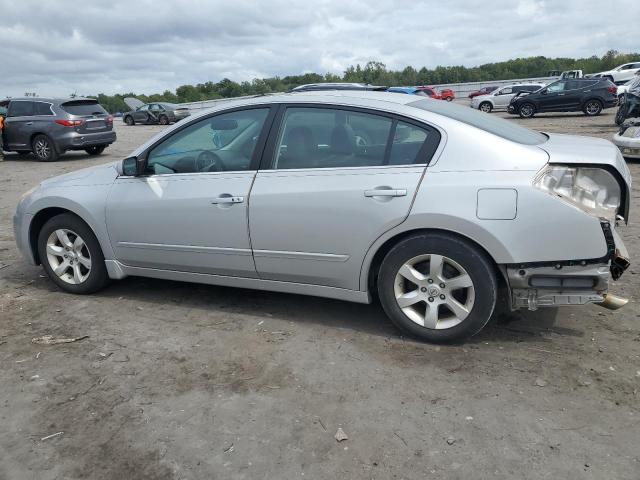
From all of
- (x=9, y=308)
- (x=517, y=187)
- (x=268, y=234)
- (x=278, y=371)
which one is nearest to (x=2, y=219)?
(x=9, y=308)

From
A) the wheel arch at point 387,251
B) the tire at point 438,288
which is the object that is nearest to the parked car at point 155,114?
the wheel arch at point 387,251

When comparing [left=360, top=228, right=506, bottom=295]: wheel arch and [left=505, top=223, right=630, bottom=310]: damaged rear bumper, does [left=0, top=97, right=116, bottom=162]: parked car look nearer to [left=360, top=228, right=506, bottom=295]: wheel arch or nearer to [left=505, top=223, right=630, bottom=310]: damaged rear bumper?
[left=360, top=228, right=506, bottom=295]: wheel arch

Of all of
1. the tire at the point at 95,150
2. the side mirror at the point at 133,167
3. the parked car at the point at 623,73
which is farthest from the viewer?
the parked car at the point at 623,73

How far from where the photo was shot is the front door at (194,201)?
4.18 m

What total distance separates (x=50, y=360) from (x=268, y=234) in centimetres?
166

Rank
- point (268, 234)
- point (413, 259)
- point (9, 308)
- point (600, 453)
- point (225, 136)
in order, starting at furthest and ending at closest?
point (9, 308), point (225, 136), point (268, 234), point (413, 259), point (600, 453)

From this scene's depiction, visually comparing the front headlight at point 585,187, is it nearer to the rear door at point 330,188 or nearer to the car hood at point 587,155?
the car hood at point 587,155

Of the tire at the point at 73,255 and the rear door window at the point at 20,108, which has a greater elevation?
the rear door window at the point at 20,108

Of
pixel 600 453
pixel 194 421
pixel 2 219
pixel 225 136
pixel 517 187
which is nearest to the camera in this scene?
pixel 600 453

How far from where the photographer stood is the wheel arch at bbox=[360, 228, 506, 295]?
3.55 meters

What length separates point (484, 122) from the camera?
13.2 ft

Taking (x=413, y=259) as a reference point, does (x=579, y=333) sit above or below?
below

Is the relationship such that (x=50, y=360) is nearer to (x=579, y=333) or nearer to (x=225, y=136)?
(x=225, y=136)

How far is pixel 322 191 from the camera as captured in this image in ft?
12.7
